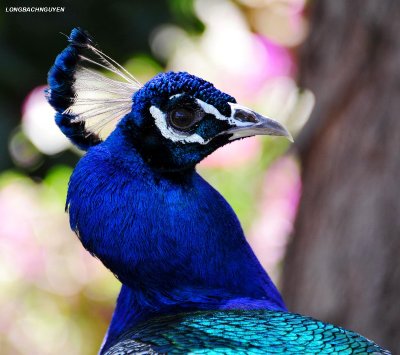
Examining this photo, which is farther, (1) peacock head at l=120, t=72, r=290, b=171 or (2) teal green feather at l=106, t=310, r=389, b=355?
(1) peacock head at l=120, t=72, r=290, b=171

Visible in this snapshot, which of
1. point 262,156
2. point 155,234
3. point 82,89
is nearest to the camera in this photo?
point 155,234

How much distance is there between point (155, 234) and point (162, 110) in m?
0.22

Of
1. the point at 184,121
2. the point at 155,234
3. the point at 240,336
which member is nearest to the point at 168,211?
the point at 155,234

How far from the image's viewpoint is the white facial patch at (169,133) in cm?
138

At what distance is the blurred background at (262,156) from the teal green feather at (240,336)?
89 centimetres

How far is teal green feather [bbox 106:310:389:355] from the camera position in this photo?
1.16 meters

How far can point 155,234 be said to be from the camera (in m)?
1.35

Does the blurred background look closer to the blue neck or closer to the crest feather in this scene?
the crest feather

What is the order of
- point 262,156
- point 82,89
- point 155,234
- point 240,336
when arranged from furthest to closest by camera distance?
point 262,156 → point 82,89 → point 155,234 → point 240,336

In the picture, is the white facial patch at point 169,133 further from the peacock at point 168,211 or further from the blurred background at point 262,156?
the blurred background at point 262,156

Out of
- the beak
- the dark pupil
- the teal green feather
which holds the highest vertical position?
the beak

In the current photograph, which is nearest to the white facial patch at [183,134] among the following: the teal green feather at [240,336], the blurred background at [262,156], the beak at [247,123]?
the beak at [247,123]

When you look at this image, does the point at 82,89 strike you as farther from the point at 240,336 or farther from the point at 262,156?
the point at 262,156

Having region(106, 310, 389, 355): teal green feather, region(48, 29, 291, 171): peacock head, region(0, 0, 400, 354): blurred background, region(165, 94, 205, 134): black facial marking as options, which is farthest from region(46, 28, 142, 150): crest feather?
region(0, 0, 400, 354): blurred background
